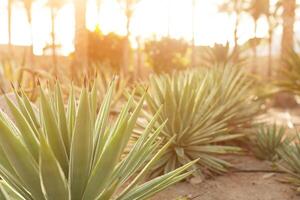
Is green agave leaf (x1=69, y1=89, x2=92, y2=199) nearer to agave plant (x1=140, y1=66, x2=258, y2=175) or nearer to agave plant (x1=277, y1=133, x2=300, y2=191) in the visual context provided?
agave plant (x1=140, y1=66, x2=258, y2=175)

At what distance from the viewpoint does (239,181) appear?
5.30m

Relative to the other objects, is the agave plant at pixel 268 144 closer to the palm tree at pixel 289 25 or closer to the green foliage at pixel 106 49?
the palm tree at pixel 289 25

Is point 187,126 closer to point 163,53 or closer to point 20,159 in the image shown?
point 20,159

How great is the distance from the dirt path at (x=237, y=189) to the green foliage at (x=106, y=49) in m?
13.2

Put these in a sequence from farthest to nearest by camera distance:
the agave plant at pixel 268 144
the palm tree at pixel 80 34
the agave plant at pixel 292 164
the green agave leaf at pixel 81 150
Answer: the palm tree at pixel 80 34 < the agave plant at pixel 268 144 < the agave plant at pixel 292 164 < the green agave leaf at pixel 81 150

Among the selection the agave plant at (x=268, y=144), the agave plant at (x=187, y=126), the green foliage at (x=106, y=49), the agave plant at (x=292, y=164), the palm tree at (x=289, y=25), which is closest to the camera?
the agave plant at (x=292, y=164)

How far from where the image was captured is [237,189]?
5.00 m

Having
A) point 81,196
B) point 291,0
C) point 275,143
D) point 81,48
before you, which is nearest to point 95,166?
point 81,196

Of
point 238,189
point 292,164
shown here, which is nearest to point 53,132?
point 238,189

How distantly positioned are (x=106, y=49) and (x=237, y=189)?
14276 mm

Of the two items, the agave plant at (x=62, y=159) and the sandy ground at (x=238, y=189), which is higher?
the agave plant at (x=62, y=159)

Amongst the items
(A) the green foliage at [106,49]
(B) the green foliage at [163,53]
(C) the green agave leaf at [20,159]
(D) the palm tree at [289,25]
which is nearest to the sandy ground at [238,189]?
(C) the green agave leaf at [20,159]

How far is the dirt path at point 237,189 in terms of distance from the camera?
4.69m

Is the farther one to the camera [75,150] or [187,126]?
[187,126]
